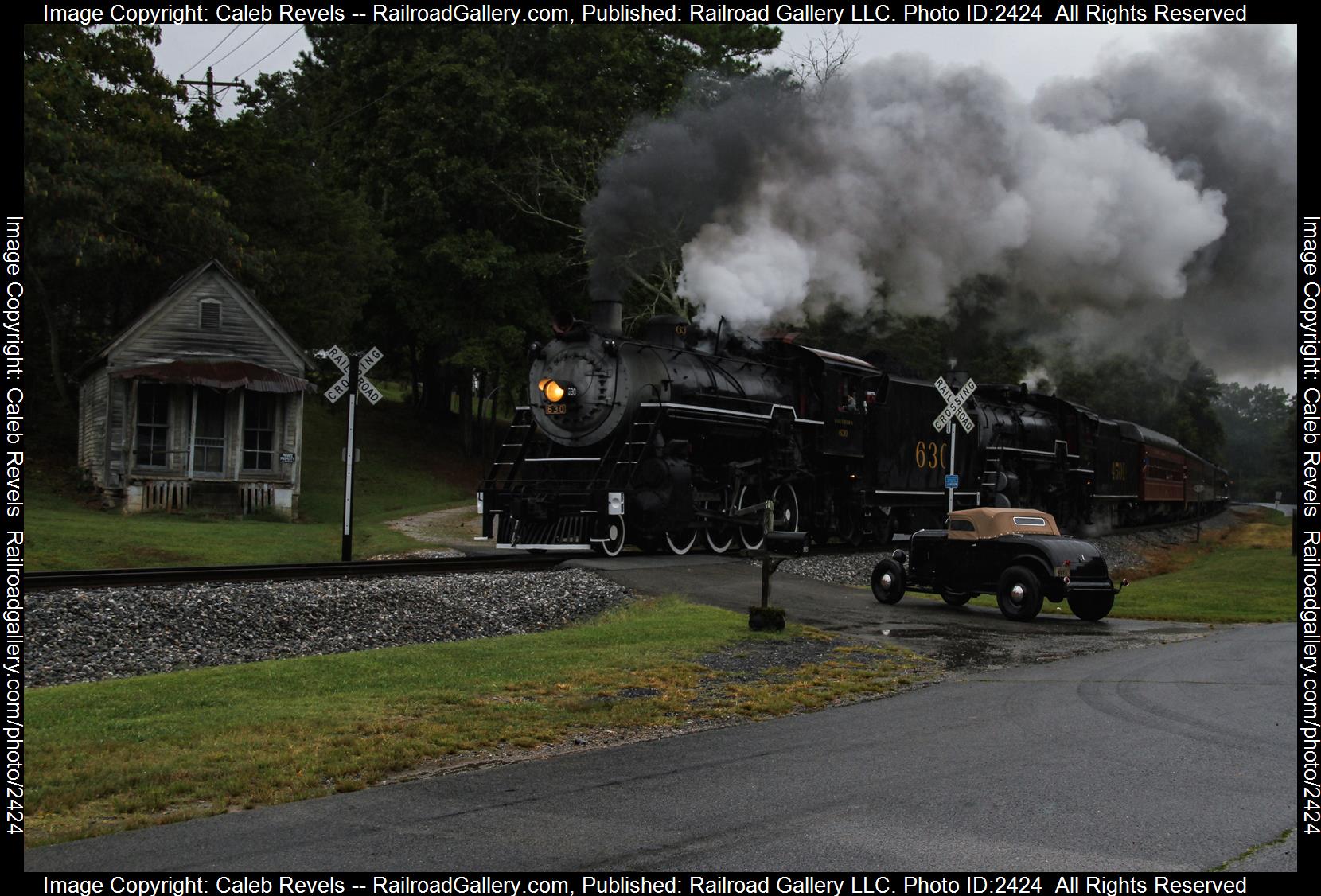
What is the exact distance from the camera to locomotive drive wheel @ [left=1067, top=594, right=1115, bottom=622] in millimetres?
15711

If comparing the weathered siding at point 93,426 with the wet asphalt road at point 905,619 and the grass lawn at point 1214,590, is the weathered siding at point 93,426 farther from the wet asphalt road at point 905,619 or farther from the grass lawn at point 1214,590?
the grass lawn at point 1214,590

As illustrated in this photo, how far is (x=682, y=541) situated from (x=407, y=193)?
94.0 ft

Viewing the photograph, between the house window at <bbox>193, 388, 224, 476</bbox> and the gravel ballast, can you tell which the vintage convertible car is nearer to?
the gravel ballast

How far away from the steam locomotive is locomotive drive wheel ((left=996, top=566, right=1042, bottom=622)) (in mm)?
2222

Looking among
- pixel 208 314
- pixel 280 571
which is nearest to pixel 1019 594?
pixel 280 571

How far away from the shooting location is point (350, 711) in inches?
346

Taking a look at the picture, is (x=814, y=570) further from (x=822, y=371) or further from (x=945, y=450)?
(x=945, y=450)

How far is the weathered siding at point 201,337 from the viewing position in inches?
1277

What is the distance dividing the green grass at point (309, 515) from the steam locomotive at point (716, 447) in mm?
5420

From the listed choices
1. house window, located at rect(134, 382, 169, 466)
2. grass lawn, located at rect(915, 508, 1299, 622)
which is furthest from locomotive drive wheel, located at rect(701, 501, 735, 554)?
house window, located at rect(134, 382, 169, 466)

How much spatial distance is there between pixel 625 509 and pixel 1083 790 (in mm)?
13698

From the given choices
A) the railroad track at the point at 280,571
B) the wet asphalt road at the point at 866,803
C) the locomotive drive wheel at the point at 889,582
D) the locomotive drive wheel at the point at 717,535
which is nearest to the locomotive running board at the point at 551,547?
the railroad track at the point at 280,571

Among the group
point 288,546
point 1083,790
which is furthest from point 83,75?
point 1083,790

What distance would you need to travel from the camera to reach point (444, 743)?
789cm
